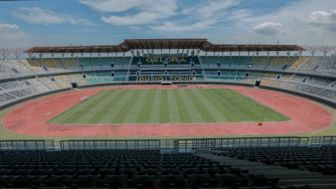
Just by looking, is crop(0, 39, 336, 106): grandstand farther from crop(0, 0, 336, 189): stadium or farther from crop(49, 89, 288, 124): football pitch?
crop(49, 89, 288, 124): football pitch

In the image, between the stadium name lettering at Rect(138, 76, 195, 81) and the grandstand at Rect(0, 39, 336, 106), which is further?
the stadium name lettering at Rect(138, 76, 195, 81)

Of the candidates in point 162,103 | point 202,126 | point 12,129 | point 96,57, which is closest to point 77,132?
point 12,129

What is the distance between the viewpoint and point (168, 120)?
3102 cm

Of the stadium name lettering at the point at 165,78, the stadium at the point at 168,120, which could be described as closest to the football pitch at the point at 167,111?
the stadium at the point at 168,120

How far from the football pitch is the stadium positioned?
177 mm

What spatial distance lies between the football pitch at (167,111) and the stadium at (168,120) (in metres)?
0.18

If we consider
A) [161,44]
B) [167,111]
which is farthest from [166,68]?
[167,111]

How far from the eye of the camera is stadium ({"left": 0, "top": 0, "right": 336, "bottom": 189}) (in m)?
6.61

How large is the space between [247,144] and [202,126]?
359 inches

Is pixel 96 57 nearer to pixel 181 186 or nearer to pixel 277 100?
pixel 277 100

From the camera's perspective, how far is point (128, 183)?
5.41m

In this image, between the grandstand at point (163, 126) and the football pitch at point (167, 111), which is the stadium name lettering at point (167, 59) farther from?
the football pitch at point (167, 111)

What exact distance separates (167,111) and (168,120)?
4.84 m

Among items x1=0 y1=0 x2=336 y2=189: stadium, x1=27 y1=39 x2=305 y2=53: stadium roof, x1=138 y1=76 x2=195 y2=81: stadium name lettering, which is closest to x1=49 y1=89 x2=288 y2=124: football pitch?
x1=0 y1=0 x2=336 y2=189: stadium
